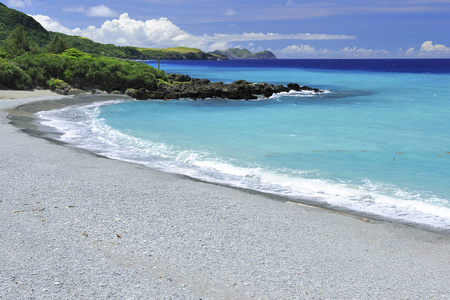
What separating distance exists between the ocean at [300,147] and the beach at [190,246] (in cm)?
212

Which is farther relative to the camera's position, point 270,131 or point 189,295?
point 270,131

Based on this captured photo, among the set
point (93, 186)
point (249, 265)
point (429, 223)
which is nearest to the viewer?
point (249, 265)

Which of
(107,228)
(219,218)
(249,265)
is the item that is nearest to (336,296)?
(249,265)

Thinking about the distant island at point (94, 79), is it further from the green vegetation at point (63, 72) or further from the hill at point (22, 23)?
the hill at point (22, 23)

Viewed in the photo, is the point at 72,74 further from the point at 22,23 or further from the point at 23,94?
the point at 22,23

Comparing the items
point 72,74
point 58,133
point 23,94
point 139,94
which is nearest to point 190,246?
point 58,133

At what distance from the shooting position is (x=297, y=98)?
46562 mm

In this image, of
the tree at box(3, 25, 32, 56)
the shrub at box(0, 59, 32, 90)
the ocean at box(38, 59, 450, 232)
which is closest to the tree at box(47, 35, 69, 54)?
the tree at box(3, 25, 32, 56)

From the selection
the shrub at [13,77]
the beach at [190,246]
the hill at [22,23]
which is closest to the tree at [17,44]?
the shrub at [13,77]

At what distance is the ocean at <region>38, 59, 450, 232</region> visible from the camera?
12055mm

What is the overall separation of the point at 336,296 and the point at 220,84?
45937 mm

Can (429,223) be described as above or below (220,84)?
below

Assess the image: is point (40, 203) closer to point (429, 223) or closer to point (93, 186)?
point (93, 186)

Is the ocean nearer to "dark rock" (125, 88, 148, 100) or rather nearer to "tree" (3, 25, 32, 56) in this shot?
"dark rock" (125, 88, 148, 100)
